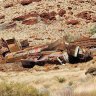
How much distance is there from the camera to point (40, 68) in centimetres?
3180

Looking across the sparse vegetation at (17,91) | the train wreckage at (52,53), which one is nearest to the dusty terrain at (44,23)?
the train wreckage at (52,53)

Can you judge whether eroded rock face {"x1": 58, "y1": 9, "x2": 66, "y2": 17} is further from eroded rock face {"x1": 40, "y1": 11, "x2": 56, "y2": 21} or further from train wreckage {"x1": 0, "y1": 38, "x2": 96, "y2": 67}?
train wreckage {"x1": 0, "y1": 38, "x2": 96, "y2": 67}

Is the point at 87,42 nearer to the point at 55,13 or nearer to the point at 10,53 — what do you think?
the point at 10,53

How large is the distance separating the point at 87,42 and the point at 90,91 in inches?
766

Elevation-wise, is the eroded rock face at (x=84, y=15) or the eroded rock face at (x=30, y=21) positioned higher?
the eroded rock face at (x=30, y=21)

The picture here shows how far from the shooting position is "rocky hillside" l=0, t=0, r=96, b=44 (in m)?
44.5

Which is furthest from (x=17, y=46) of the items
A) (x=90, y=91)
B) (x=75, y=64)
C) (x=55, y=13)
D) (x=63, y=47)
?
(x=90, y=91)

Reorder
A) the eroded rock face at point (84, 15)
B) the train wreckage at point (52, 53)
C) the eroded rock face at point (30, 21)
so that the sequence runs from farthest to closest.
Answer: the eroded rock face at point (84, 15) < the eroded rock face at point (30, 21) < the train wreckage at point (52, 53)

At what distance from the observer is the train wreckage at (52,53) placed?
106 feet

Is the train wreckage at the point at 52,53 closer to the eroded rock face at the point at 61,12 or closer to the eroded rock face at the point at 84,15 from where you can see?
the eroded rock face at the point at 84,15

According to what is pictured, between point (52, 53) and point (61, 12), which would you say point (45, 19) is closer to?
point (61, 12)

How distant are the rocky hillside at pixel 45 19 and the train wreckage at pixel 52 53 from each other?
4.98m

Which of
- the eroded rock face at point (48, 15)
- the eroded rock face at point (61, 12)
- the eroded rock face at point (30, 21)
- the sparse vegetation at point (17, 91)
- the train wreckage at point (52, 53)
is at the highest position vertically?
the sparse vegetation at point (17, 91)

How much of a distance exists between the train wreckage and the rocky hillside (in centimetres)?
498
